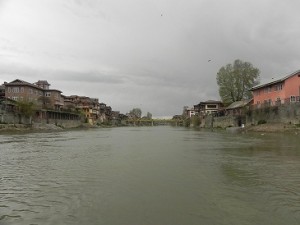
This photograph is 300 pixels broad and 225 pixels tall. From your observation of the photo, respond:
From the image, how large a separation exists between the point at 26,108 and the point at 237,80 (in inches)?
2108

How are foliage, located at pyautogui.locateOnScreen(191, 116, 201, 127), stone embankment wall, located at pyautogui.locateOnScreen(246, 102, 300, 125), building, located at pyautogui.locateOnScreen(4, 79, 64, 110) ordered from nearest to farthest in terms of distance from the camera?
stone embankment wall, located at pyautogui.locateOnScreen(246, 102, 300, 125), building, located at pyautogui.locateOnScreen(4, 79, 64, 110), foliage, located at pyautogui.locateOnScreen(191, 116, 201, 127)

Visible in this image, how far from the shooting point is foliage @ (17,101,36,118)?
77769 millimetres

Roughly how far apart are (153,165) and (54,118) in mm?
91009

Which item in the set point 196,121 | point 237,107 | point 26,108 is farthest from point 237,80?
point 26,108

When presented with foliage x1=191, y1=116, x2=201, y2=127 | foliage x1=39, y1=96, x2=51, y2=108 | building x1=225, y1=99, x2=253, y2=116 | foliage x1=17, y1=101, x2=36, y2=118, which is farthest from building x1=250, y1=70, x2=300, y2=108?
foliage x1=39, y1=96, x2=51, y2=108

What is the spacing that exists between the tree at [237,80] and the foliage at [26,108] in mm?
48770

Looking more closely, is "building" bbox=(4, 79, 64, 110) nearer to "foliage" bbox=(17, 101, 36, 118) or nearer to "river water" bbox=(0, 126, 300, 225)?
"foliage" bbox=(17, 101, 36, 118)

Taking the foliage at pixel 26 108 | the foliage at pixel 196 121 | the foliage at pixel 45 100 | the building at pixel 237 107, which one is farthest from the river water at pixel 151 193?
the foliage at pixel 196 121

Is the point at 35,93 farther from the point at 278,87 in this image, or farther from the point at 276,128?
the point at 276,128

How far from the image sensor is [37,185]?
1112 cm

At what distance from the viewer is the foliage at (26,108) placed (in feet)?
255

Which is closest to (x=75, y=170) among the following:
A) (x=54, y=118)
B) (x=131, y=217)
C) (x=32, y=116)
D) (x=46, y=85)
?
(x=131, y=217)

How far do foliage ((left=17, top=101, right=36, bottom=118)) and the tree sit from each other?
4877 centimetres

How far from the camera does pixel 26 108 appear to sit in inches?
3098
